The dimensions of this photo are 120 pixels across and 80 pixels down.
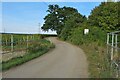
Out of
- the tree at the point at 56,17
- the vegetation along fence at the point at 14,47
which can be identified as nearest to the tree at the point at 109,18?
the vegetation along fence at the point at 14,47

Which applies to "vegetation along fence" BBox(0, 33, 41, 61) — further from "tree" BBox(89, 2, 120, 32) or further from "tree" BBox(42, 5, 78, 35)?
"tree" BBox(42, 5, 78, 35)

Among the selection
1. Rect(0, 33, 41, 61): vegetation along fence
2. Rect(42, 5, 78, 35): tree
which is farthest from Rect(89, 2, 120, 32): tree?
Rect(42, 5, 78, 35): tree

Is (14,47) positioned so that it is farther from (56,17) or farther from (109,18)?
(56,17)

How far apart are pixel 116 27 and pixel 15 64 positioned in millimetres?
24359

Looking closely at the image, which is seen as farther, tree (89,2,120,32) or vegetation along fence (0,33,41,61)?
tree (89,2,120,32)

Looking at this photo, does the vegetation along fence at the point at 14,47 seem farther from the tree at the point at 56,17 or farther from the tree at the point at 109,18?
the tree at the point at 56,17

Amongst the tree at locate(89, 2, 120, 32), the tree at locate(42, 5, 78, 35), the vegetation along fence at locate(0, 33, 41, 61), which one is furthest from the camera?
the tree at locate(42, 5, 78, 35)

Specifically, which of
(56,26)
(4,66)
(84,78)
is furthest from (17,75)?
(56,26)

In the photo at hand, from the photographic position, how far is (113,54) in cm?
1200

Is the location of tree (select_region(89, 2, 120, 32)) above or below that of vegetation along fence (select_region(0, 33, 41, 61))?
above

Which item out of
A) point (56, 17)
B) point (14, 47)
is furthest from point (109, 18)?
point (56, 17)

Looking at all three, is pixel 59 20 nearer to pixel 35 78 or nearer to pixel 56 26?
pixel 56 26

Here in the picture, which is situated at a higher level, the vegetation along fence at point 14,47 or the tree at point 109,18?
the tree at point 109,18

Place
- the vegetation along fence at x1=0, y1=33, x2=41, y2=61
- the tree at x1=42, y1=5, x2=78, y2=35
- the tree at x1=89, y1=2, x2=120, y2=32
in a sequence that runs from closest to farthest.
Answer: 1. the vegetation along fence at x1=0, y1=33, x2=41, y2=61
2. the tree at x1=89, y1=2, x2=120, y2=32
3. the tree at x1=42, y1=5, x2=78, y2=35
